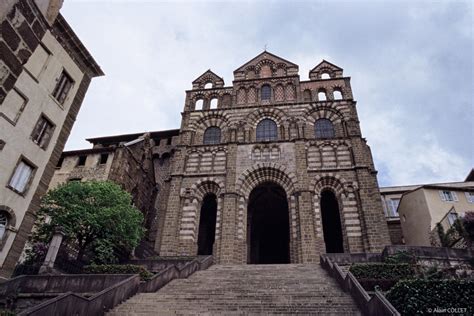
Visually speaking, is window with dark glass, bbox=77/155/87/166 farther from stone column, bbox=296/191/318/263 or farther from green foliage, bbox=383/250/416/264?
green foliage, bbox=383/250/416/264

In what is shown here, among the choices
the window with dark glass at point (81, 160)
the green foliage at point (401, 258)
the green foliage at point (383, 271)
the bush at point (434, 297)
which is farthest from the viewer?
the window with dark glass at point (81, 160)

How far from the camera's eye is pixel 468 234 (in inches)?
648

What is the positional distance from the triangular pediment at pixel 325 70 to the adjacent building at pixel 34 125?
19413 millimetres

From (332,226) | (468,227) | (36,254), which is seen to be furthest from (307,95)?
(36,254)

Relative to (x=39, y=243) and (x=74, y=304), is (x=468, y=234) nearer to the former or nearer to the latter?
(x=74, y=304)

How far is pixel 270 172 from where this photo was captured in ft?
77.5

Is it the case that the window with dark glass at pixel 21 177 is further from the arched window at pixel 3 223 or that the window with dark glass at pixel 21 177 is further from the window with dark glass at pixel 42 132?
the window with dark glass at pixel 42 132

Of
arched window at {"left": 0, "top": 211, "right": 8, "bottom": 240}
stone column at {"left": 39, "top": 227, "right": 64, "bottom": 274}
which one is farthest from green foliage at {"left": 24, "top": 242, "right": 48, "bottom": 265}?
arched window at {"left": 0, "top": 211, "right": 8, "bottom": 240}

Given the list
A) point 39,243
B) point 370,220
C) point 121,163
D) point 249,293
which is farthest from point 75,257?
point 370,220

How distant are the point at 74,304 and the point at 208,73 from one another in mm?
25811

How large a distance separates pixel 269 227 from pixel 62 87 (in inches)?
823

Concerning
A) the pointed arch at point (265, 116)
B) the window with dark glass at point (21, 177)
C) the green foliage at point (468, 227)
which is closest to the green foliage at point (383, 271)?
the green foliage at point (468, 227)

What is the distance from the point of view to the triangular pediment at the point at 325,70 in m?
28.6

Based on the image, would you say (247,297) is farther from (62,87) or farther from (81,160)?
(81,160)
